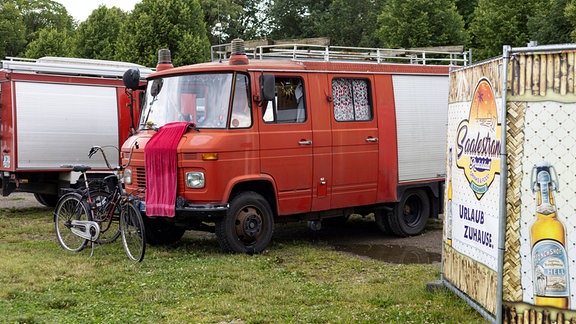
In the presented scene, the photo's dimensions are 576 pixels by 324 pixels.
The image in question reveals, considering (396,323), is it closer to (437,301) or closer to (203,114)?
(437,301)

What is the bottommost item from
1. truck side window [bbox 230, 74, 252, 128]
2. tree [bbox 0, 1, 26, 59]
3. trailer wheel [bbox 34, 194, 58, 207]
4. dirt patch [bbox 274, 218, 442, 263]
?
dirt patch [bbox 274, 218, 442, 263]

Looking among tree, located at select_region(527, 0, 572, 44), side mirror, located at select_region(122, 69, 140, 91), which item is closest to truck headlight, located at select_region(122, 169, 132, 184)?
side mirror, located at select_region(122, 69, 140, 91)

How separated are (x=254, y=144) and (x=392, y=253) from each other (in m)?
2.59

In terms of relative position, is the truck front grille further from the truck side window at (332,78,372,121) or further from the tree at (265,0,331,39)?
the tree at (265,0,331,39)

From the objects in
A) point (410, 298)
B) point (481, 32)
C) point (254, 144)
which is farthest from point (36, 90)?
point (481, 32)

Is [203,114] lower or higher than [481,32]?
lower

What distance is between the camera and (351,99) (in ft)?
36.6

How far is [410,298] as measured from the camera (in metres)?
7.12

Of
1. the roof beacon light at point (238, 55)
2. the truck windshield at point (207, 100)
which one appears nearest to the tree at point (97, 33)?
the truck windshield at point (207, 100)

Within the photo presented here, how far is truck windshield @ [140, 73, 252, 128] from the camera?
976 cm

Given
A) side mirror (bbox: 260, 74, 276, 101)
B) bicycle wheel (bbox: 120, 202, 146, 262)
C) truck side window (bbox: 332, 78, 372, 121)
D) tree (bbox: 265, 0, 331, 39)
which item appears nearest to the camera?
bicycle wheel (bbox: 120, 202, 146, 262)

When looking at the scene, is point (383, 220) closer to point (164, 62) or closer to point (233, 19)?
point (164, 62)

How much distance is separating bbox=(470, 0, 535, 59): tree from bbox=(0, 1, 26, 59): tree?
104ft

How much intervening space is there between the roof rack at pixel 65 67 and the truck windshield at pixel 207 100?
16.9ft
